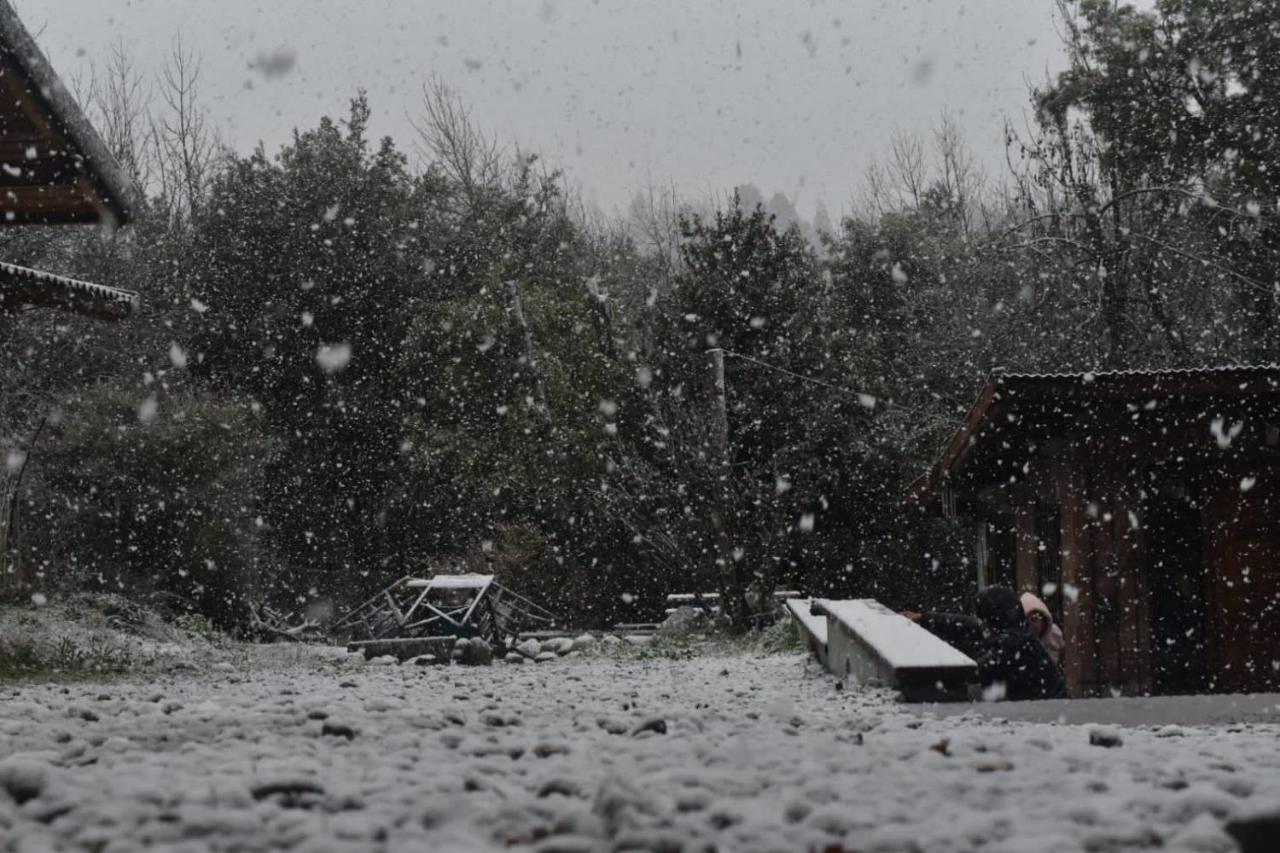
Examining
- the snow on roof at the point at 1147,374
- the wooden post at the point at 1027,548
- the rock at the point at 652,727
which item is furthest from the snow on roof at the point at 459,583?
the rock at the point at 652,727

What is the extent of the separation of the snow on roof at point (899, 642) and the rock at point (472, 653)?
19.3ft

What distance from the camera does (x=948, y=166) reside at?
29.1 meters

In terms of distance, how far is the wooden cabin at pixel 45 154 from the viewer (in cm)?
531

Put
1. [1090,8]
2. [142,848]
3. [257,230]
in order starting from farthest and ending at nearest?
[257,230] → [1090,8] → [142,848]

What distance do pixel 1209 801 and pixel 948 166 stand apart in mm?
29255

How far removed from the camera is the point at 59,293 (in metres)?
9.64

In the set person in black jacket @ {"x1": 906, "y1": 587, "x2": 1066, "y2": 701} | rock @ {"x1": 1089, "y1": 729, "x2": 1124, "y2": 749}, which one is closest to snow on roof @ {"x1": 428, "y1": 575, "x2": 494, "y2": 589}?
person in black jacket @ {"x1": 906, "y1": 587, "x2": 1066, "y2": 701}

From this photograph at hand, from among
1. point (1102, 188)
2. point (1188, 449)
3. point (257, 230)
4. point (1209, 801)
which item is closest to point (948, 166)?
point (1102, 188)

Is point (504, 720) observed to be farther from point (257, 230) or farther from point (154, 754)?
point (257, 230)

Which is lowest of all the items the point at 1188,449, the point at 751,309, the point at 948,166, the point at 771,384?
the point at 1188,449

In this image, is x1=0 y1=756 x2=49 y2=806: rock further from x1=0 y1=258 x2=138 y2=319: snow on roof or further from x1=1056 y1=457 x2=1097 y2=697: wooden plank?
x1=0 y1=258 x2=138 y2=319: snow on roof

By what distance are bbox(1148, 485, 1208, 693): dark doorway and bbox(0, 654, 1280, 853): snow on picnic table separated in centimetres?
725

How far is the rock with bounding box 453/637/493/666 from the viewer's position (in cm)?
1090

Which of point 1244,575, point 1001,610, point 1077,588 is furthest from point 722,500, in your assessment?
point 1001,610
